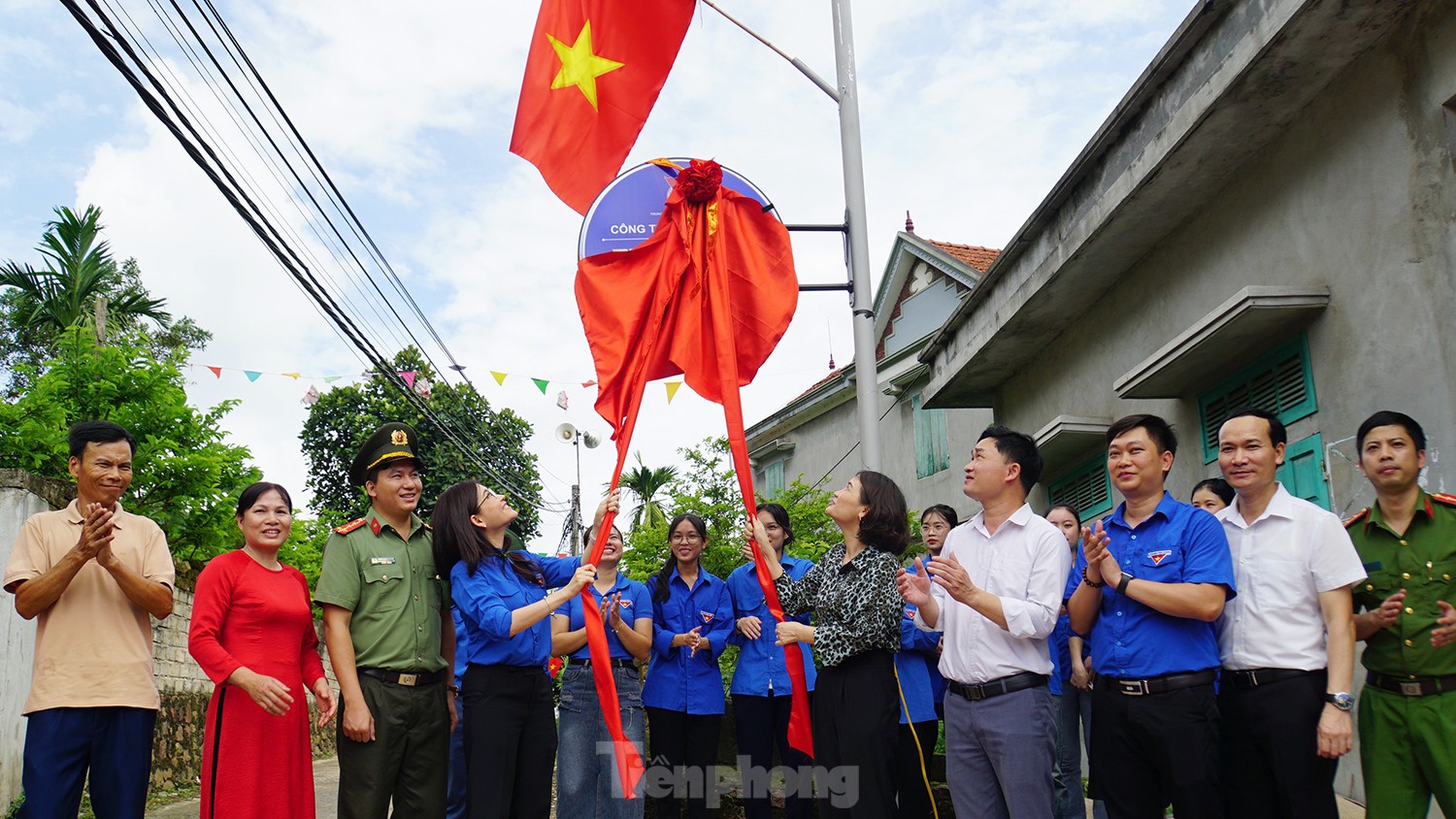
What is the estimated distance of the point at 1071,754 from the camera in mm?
5652

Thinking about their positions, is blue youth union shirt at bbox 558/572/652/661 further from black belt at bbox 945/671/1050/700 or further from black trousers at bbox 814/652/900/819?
black belt at bbox 945/671/1050/700

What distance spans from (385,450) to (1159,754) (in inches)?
126

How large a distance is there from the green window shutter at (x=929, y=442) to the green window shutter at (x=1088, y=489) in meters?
5.59

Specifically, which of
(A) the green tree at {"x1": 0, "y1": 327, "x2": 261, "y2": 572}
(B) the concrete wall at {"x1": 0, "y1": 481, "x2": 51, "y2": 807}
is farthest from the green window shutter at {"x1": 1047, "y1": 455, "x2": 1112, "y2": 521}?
(A) the green tree at {"x1": 0, "y1": 327, "x2": 261, "y2": 572}

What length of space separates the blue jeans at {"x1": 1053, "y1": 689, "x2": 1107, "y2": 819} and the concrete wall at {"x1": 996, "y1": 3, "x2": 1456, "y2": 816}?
5.48 ft

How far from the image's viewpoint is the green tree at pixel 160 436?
39.5 feet

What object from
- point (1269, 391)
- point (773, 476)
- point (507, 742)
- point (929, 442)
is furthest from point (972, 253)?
point (507, 742)

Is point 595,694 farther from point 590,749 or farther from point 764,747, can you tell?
point 764,747

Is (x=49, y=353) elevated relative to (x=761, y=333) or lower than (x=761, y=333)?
elevated

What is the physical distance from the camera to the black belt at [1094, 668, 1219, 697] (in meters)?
3.68

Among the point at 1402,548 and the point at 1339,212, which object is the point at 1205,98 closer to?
the point at 1339,212

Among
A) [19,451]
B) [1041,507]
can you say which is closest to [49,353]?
[19,451]

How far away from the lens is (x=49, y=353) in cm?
2344

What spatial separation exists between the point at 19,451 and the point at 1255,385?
1142cm
